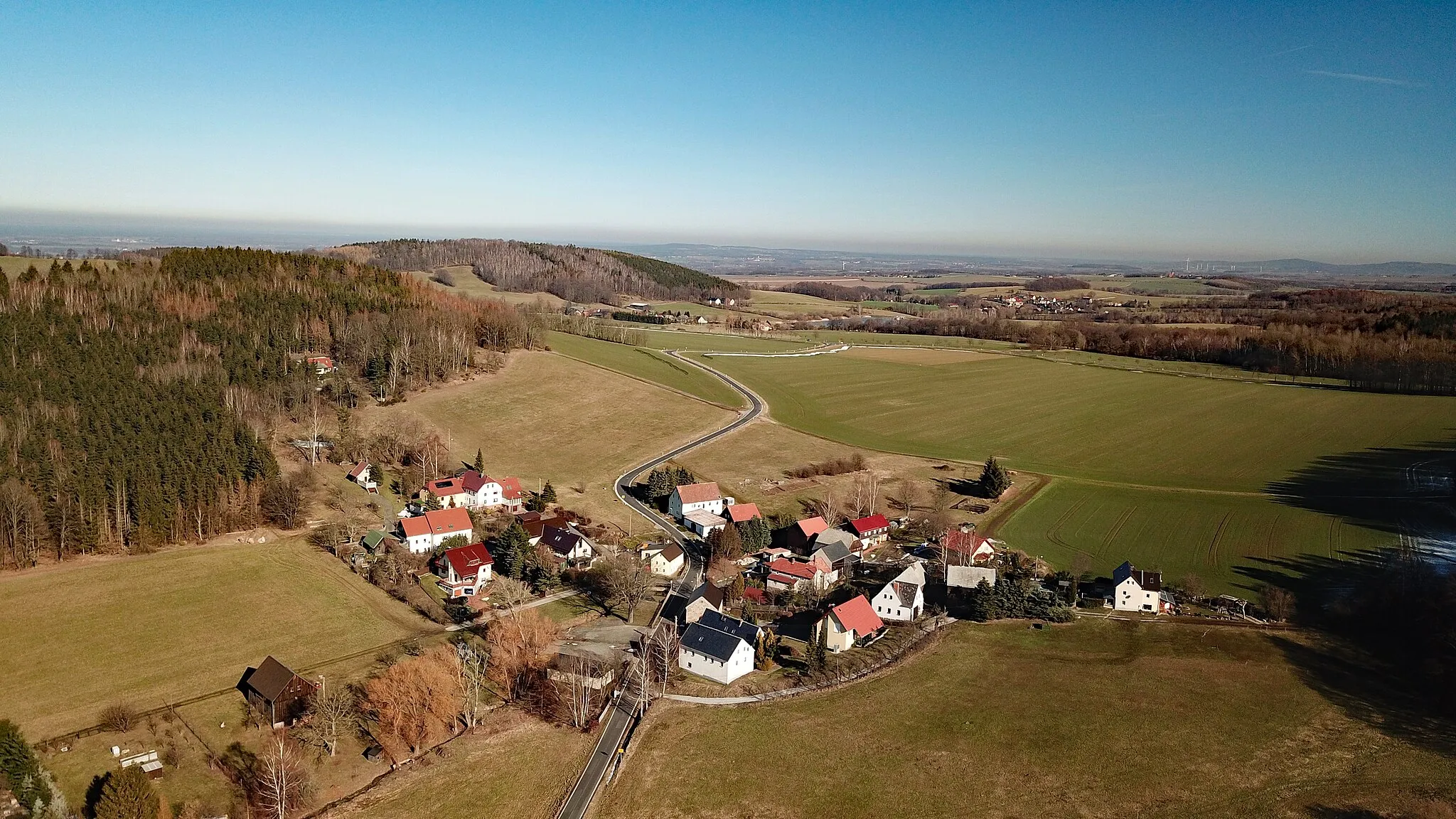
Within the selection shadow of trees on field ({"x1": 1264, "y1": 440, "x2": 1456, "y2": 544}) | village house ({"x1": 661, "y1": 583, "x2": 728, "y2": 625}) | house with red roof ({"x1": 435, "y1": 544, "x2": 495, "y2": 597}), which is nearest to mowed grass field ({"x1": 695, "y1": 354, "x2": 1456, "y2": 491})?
shadow of trees on field ({"x1": 1264, "y1": 440, "x2": 1456, "y2": 544})

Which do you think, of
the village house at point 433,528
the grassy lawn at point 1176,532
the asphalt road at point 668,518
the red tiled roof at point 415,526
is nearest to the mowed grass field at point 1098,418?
the asphalt road at point 668,518

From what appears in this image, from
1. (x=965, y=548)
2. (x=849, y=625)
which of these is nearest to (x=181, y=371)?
(x=849, y=625)

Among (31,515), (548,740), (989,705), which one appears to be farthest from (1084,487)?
(31,515)

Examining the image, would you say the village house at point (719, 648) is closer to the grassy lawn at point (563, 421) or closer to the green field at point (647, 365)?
the grassy lawn at point (563, 421)

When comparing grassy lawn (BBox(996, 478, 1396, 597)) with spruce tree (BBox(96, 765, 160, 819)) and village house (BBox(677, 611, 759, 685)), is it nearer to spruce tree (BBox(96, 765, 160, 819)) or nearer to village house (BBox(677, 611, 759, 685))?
village house (BBox(677, 611, 759, 685))

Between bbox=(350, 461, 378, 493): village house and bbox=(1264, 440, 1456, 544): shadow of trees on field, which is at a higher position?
bbox=(1264, 440, 1456, 544): shadow of trees on field

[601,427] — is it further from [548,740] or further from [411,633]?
[548,740]

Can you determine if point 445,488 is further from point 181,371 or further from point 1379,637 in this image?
point 1379,637
